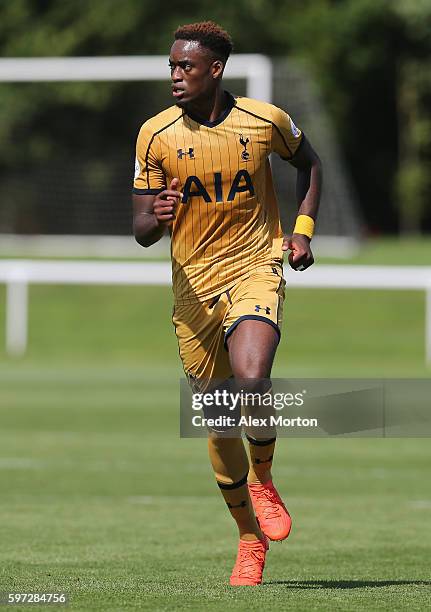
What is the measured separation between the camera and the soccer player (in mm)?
7289

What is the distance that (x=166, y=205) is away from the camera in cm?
695

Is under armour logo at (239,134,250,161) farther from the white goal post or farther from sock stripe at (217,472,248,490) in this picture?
the white goal post

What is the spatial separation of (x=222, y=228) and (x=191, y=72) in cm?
77

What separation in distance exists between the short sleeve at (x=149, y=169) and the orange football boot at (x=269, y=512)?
157cm

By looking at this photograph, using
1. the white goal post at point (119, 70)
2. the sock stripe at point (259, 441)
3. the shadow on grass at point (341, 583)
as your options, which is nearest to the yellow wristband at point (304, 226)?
the sock stripe at point (259, 441)

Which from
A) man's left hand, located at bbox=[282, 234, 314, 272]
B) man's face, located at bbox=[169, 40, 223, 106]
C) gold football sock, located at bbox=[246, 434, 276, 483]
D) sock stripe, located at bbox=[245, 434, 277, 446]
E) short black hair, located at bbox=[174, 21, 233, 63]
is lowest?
gold football sock, located at bbox=[246, 434, 276, 483]

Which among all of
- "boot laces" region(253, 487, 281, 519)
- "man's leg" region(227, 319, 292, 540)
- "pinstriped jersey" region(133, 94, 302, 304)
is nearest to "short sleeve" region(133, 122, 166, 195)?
"pinstriped jersey" region(133, 94, 302, 304)

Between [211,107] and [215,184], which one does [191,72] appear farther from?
[215,184]

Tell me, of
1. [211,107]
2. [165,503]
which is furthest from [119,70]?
[211,107]

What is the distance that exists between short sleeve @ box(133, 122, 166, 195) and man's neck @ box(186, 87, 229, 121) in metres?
0.23

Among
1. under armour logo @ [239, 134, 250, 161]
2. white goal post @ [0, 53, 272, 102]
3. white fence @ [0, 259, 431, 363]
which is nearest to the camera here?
under armour logo @ [239, 134, 250, 161]

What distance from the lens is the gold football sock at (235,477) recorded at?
744cm

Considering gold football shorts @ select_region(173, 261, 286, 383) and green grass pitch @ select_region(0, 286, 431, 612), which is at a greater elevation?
gold football shorts @ select_region(173, 261, 286, 383)

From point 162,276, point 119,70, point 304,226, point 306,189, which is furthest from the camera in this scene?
point 162,276
